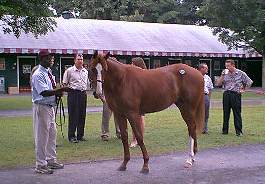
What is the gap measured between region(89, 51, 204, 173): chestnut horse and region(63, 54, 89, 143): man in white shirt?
3185mm

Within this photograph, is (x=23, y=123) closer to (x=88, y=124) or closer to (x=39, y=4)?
(x=88, y=124)

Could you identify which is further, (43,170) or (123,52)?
(123,52)

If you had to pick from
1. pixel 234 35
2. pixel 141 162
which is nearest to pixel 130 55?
pixel 234 35

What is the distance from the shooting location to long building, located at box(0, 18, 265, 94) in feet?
113

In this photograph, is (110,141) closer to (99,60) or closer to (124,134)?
(124,134)

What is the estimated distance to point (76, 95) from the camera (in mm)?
11938

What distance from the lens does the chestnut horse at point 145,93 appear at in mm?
8453

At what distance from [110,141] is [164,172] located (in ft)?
12.5

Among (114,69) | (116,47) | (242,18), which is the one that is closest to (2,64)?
(116,47)

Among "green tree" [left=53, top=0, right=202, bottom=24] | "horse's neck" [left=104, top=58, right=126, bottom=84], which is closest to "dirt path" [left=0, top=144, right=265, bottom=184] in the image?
"horse's neck" [left=104, top=58, right=126, bottom=84]

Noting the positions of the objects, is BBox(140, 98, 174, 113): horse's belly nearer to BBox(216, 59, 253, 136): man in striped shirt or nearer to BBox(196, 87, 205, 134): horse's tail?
BBox(196, 87, 205, 134): horse's tail

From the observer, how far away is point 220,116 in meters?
18.3

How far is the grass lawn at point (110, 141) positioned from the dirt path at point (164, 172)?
0.76 metres

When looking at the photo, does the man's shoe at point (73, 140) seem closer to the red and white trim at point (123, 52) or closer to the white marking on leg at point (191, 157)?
the white marking on leg at point (191, 157)
